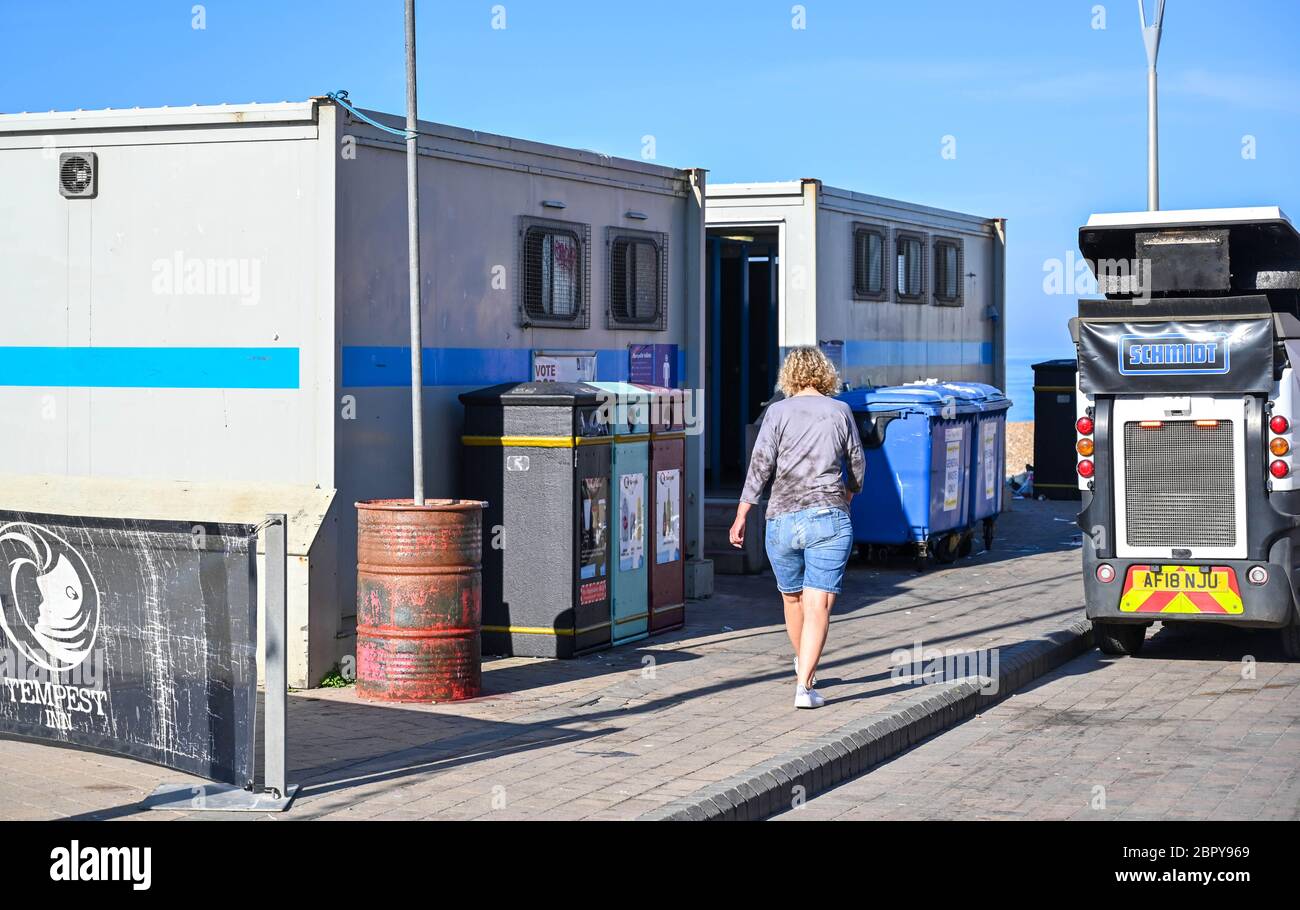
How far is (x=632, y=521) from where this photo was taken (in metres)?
11.7

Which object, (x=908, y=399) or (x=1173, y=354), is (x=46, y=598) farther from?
(x=908, y=399)

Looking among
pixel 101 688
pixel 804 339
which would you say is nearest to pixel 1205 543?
pixel 804 339

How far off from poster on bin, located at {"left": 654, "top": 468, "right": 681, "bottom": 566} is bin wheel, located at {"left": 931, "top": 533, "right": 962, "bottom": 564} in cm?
509

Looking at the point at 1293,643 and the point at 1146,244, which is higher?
the point at 1146,244

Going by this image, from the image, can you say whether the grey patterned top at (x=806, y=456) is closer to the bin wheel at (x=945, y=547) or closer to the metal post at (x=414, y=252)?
the metal post at (x=414, y=252)

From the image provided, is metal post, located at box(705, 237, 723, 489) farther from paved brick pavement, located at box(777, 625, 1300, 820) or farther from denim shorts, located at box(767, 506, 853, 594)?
denim shorts, located at box(767, 506, 853, 594)

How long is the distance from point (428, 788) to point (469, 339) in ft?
15.9

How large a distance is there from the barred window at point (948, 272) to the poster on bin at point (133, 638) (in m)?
15.0

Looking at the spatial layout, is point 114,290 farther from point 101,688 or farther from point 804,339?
point 804,339

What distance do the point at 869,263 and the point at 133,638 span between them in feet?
40.9

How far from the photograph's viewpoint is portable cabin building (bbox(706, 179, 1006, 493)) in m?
17.0
